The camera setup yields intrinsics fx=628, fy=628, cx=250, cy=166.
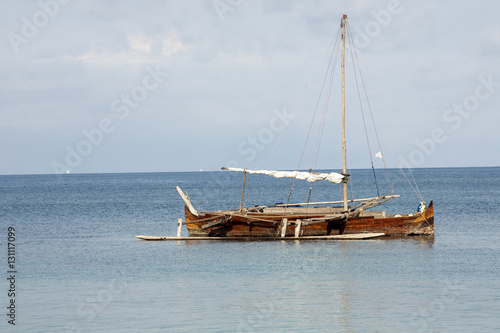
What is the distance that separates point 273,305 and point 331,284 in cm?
429

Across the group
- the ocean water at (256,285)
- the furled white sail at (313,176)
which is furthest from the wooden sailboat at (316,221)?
the ocean water at (256,285)

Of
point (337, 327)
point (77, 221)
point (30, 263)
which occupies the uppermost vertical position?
point (77, 221)

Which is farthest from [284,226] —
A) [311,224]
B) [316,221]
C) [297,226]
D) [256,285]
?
[256,285]

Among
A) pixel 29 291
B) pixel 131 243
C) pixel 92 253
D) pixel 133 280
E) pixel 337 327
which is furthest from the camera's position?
pixel 131 243

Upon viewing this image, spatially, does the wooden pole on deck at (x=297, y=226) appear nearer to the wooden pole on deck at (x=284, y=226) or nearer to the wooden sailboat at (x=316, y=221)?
the wooden sailboat at (x=316, y=221)

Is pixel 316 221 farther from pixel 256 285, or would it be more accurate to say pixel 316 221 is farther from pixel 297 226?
pixel 256 285

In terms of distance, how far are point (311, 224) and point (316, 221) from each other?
49 centimetres

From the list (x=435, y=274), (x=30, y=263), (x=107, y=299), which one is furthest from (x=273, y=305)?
(x=30, y=263)

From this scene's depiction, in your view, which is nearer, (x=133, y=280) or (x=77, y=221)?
(x=133, y=280)

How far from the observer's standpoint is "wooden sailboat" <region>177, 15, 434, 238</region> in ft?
125

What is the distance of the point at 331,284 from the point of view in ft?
85.6

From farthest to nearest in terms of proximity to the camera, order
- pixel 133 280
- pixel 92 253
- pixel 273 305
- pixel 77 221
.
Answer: pixel 77 221 → pixel 92 253 → pixel 133 280 → pixel 273 305

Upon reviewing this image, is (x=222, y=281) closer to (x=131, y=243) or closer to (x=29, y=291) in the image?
(x=29, y=291)

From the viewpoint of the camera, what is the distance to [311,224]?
126 feet
